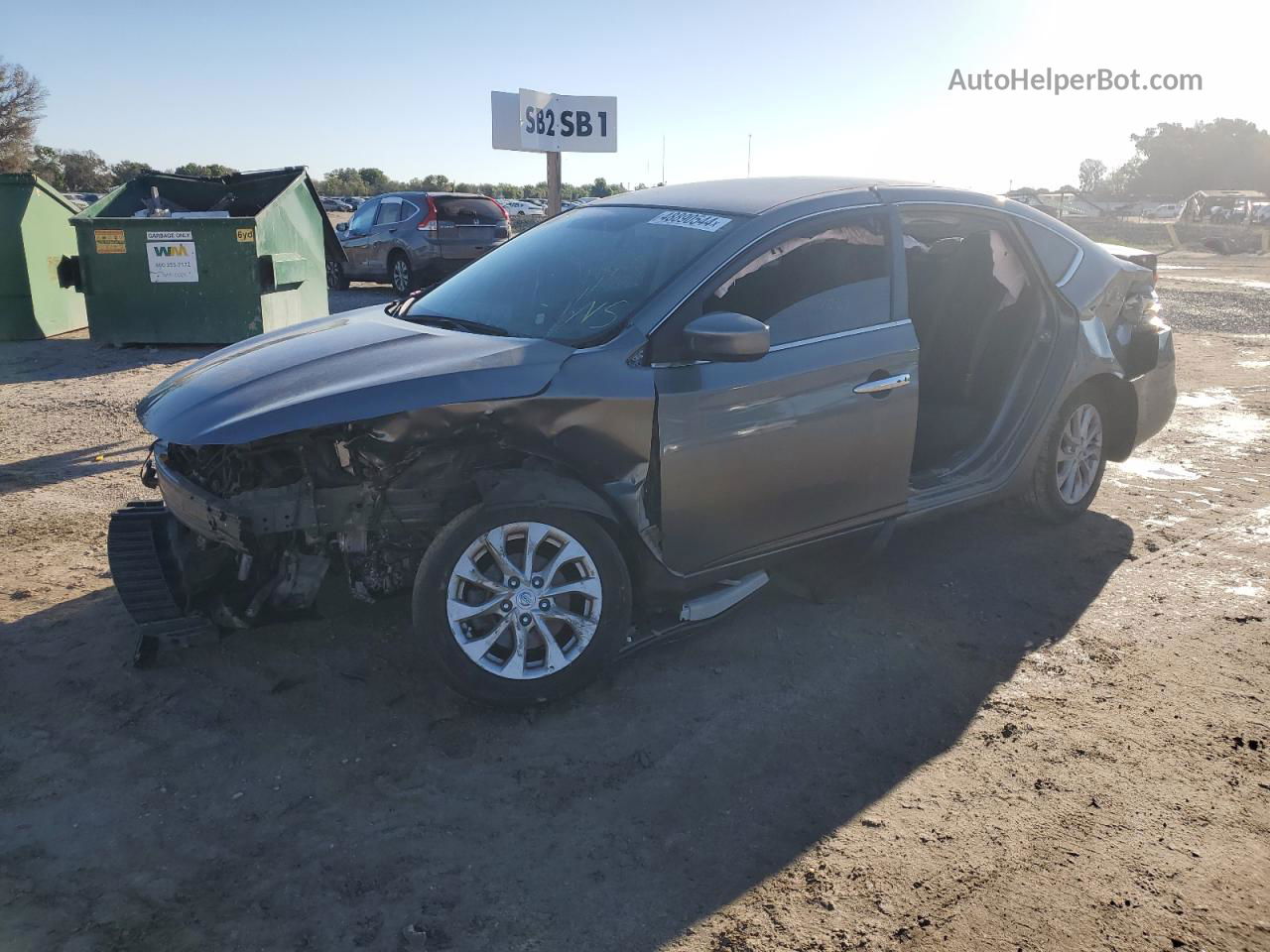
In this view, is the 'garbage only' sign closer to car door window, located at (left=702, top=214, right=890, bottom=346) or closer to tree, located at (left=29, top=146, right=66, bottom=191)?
car door window, located at (left=702, top=214, right=890, bottom=346)

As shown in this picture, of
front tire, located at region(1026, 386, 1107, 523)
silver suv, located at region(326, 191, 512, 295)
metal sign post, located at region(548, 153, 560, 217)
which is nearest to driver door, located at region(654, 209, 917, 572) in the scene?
front tire, located at region(1026, 386, 1107, 523)

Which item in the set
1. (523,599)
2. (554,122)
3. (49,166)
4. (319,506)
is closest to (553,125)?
(554,122)

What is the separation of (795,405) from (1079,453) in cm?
235

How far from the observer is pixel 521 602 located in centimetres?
343

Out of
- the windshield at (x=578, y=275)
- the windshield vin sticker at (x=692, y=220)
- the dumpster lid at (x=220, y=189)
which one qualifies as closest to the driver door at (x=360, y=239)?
the dumpster lid at (x=220, y=189)

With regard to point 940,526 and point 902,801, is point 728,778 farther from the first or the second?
point 940,526

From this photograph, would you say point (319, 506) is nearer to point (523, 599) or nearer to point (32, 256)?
point (523, 599)

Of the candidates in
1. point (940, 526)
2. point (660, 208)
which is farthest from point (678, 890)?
point (940, 526)

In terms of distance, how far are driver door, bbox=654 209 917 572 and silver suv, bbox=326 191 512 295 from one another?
12040 millimetres

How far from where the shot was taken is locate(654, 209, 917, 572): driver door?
3.64 m

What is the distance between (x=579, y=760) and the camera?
3215mm

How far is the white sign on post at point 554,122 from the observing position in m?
9.02

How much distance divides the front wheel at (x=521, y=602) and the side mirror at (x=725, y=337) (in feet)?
2.39

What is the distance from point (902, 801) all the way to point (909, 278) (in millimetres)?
3223
